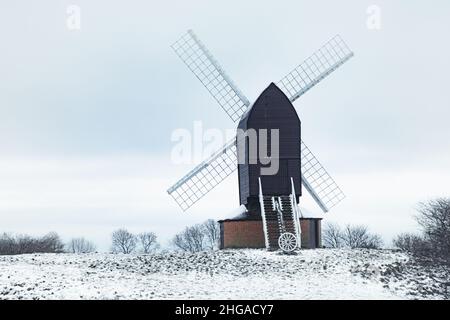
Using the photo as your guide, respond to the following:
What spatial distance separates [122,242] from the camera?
107375 mm

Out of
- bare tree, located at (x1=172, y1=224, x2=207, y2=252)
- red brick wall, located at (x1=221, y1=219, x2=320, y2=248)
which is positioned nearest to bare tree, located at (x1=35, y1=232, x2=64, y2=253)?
bare tree, located at (x1=172, y1=224, x2=207, y2=252)

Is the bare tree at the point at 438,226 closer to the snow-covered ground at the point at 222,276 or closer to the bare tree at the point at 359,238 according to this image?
the snow-covered ground at the point at 222,276

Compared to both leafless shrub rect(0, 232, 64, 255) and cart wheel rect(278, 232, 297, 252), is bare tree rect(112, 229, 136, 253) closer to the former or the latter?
leafless shrub rect(0, 232, 64, 255)

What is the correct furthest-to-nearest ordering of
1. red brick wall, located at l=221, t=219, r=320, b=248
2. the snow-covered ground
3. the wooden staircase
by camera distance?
red brick wall, located at l=221, t=219, r=320, b=248 → the wooden staircase → the snow-covered ground

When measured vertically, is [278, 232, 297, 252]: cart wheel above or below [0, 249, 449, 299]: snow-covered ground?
above

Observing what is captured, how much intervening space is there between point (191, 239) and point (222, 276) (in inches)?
3265

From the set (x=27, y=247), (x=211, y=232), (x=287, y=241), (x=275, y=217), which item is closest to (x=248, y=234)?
(x=275, y=217)

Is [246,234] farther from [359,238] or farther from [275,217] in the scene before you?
[359,238]

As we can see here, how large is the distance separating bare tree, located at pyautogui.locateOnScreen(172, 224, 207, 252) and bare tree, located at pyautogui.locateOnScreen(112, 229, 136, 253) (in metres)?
7.04

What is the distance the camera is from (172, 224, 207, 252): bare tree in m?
105

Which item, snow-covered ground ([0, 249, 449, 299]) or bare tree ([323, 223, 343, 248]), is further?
bare tree ([323, 223, 343, 248])
